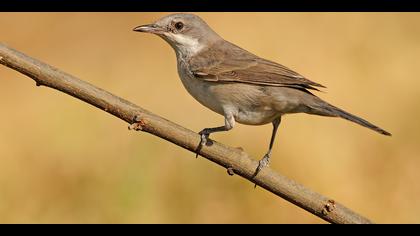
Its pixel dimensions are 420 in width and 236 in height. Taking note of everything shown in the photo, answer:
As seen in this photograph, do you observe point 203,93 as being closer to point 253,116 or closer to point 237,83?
point 237,83

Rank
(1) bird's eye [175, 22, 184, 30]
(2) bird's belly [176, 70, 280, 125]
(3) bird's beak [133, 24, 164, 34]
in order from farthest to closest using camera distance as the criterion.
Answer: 1. (1) bird's eye [175, 22, 184, 30]
2. (3) bird's beak [133, 24, 164, 34]
3. (2) bird's belly [176, 70, 280, 125]

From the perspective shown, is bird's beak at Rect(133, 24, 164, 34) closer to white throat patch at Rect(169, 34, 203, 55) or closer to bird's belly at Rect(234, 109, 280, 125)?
white throat patch at Rect(169, 34, 203, 55)

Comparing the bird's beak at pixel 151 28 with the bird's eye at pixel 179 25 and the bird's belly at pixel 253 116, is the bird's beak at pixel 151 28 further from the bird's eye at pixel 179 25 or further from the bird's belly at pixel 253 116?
the bird's belly at pixel 253 116

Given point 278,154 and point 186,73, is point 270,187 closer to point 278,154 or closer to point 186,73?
point 186,73

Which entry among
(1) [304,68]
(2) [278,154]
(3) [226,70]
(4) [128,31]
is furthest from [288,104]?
(4) [128,31]

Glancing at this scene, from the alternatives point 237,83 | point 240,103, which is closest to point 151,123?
point 240,103

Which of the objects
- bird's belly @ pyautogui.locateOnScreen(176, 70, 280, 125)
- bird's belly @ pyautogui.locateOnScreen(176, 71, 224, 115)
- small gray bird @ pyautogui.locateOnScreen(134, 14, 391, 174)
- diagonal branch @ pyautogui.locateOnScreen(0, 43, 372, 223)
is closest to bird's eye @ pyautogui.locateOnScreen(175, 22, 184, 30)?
small gray bird @ pyautogui.locateOnScreen(134, 14, 391, 174)

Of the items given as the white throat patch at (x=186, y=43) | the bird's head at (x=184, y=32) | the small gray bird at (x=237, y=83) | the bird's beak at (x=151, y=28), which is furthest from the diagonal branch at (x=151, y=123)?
the white throat patch at (x=186, y=43)
